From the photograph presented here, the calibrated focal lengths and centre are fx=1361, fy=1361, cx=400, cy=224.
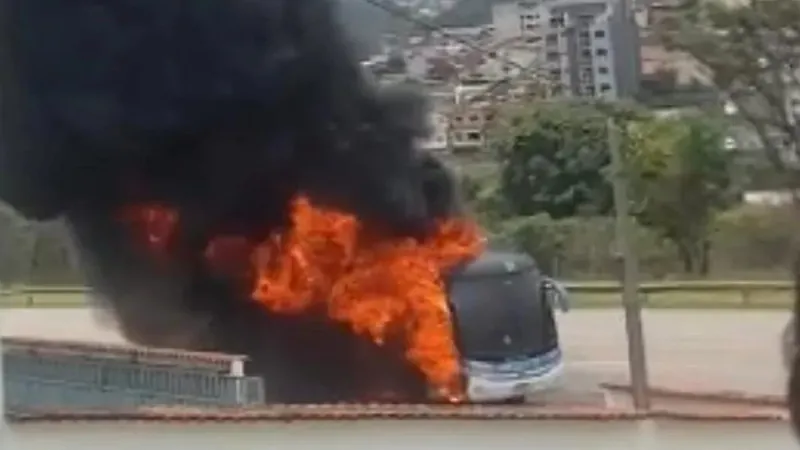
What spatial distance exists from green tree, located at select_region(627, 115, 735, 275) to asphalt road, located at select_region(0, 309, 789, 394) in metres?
0.10

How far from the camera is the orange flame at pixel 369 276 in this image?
2312 mm

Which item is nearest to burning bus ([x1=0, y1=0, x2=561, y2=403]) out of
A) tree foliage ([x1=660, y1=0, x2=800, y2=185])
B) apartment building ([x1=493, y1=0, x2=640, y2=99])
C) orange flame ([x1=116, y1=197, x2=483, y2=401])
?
orange flame ([x1=116, y1=197, x2=483, y2=401])

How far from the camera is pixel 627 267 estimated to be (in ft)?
7.41

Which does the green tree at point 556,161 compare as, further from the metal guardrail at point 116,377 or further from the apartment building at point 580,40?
the metal guardrail at point 116,377

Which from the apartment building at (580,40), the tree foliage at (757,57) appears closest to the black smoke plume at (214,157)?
the apartment building at (580,40)

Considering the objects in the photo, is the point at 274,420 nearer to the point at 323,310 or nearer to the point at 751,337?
the point at 323,310

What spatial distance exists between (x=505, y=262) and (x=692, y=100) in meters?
0.41

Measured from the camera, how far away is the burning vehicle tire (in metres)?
2.29

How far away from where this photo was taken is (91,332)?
2346 millimetres

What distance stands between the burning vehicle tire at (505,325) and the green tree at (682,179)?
208 mm

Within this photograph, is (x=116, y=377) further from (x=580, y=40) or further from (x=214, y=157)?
(x=580, y=40)

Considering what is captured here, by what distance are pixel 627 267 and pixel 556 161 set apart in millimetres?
212

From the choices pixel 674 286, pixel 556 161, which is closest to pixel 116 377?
pixel 556 161

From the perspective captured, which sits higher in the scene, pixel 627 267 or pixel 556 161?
pixel 556 161
